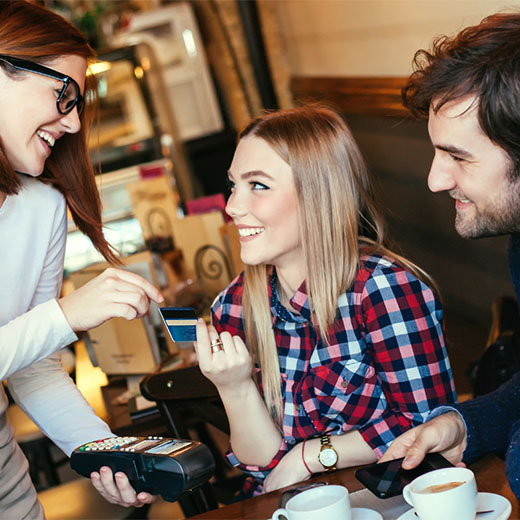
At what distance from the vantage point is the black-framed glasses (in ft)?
4.80

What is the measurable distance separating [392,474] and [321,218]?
27.3 inches

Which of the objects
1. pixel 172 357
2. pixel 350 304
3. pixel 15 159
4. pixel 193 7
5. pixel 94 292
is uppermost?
pixel 193 7

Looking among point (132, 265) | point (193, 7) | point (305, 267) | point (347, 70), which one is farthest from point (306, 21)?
point (305, 267)

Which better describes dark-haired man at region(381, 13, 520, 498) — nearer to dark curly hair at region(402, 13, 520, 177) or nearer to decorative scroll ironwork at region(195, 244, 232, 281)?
dark curly hair at region(402, 13, 520, 177)

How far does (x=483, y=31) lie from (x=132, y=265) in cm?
126

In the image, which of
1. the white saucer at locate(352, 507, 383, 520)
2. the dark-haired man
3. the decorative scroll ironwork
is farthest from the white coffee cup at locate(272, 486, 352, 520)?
the decorative scroll ironwork

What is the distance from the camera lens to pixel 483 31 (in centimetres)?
142

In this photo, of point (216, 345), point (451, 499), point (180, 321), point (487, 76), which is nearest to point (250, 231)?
point (216, 345)

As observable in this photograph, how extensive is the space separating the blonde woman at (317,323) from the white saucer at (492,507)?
504 mm

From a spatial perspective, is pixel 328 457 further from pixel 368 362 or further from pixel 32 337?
pixel 32 337

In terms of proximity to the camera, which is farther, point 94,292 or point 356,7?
point 356,7

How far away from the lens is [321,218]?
169 centimetres

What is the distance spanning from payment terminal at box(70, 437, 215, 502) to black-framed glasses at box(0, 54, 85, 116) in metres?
0.70

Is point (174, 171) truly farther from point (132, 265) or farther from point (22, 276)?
point (22, 276)
